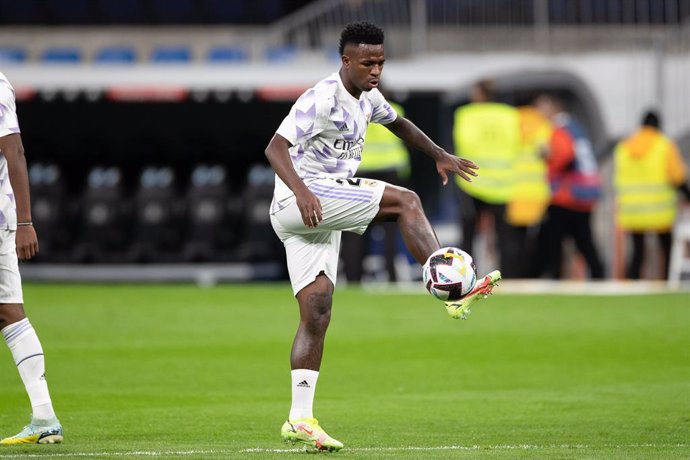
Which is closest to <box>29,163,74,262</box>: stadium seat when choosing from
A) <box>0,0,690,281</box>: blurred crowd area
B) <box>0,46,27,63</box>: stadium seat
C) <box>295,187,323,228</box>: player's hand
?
<box>0,0,690,281</box>: blurred crowd area

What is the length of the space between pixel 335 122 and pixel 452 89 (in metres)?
14.2

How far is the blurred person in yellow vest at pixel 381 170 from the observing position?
62.4 ft

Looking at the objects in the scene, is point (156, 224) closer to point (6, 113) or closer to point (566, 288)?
point (566, 288)

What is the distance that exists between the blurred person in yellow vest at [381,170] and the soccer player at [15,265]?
34.5 ft

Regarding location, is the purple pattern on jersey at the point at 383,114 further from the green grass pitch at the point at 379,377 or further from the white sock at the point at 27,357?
the white sock at the point at 27,357

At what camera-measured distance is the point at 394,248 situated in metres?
19.9

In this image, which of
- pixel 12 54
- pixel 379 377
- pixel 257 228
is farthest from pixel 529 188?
pixel 379 377

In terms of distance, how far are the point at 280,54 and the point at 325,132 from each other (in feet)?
60.7

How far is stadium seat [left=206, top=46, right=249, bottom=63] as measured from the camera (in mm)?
26438

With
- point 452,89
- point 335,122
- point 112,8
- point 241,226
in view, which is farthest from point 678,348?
point 112,8

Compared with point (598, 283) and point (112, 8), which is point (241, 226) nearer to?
point (598, 283)

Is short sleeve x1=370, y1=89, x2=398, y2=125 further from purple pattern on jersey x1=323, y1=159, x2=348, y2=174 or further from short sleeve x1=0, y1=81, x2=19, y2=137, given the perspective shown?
short sleeve x1=0, y1=81, x2=19, y2=137

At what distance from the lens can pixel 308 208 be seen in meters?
7.60

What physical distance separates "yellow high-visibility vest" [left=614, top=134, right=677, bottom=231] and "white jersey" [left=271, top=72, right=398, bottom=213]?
511 inches
